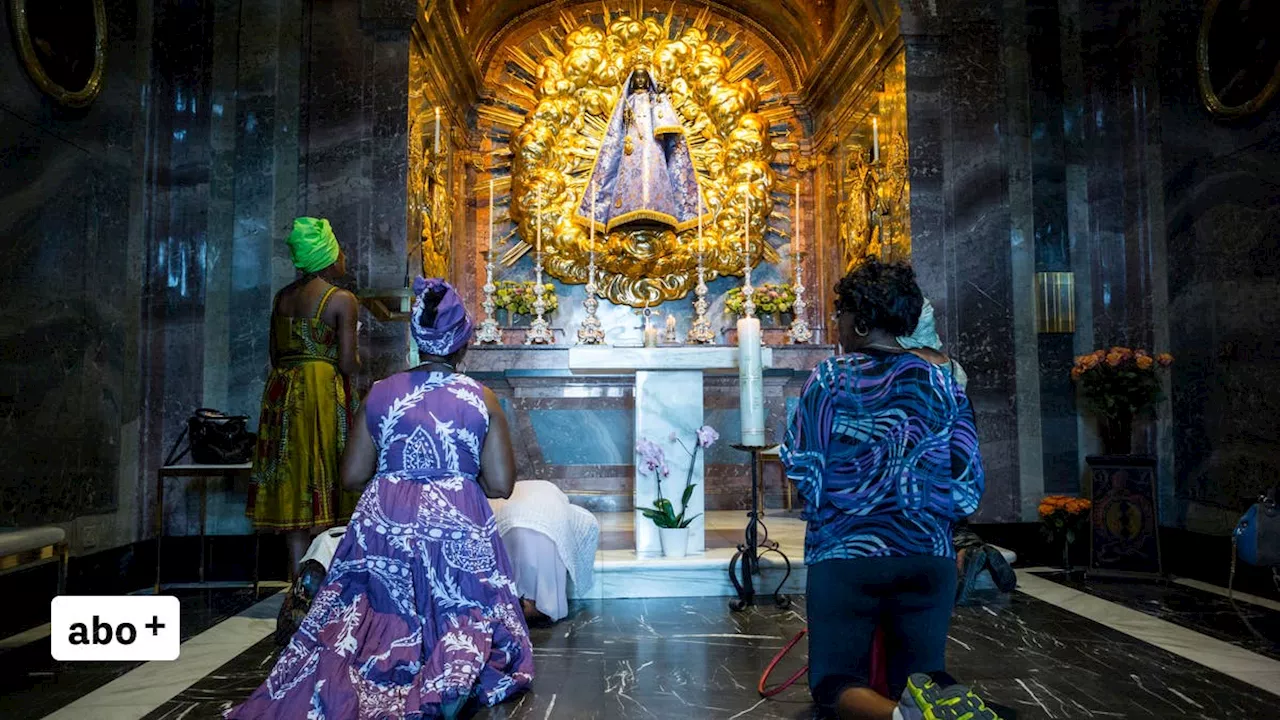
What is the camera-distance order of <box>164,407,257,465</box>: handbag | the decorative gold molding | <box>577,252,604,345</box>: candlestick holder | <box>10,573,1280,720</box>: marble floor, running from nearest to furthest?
<box>10,573,1280,720</box>: marble floor, <box>164,407,257,465</box>: handbag, <box>577,252,604,345</box>: candlestick holder, the decorative gold molding

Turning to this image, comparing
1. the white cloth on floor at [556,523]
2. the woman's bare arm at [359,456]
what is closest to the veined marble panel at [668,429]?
the white cloth on floor at [556,523]

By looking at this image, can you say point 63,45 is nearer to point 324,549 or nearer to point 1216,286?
point 324,549

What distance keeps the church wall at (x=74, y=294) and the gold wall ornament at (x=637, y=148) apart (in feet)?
12.2

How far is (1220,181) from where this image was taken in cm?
556

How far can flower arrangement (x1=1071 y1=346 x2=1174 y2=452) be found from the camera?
537 cm

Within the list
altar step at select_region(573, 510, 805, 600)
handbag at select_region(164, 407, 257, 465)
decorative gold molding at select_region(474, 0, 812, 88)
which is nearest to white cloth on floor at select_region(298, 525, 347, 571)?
altar step at select_region(573, 510, 805, 600)

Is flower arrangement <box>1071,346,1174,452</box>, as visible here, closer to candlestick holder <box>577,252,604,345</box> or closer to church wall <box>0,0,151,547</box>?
candlestick holder <box>577,252,604,345</box>

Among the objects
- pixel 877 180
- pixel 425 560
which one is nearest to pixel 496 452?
pixel 425 560

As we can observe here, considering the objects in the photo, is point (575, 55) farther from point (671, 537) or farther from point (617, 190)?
point (671, 537)

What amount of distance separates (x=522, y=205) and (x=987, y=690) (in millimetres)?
6531

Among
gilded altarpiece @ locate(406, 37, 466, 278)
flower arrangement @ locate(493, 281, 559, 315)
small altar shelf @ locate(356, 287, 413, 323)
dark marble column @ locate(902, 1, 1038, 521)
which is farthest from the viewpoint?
flower arrangement @ locate(493, 281, 559, 315)

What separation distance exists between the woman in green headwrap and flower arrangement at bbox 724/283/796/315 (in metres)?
4.52

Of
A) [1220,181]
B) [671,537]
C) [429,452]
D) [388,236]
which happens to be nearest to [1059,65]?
[1220,181]

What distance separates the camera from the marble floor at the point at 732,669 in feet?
9.33
